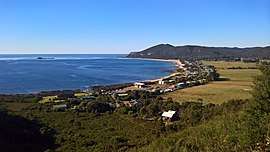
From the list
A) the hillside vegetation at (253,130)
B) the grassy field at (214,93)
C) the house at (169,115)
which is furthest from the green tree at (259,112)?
the grassy field at (214,93)

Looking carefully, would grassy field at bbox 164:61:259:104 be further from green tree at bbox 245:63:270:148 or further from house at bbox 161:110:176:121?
green tree at bbox 245:63:270:148

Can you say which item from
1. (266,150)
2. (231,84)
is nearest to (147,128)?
(266,150)

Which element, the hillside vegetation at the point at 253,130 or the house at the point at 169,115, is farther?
the house at the point at 169,115

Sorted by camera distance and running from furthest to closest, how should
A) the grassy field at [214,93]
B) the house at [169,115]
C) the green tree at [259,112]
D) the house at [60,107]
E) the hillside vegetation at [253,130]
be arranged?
the grassy field at [214,93] → the house at [60,107] → the house at [169,115] → the green tree at [259,112] → the hillside vegetation at [253,130]

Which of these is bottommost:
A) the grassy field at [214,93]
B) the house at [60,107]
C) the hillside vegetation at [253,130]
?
the house at [60,107]

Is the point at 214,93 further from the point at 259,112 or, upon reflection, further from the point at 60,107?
the point at 259,112

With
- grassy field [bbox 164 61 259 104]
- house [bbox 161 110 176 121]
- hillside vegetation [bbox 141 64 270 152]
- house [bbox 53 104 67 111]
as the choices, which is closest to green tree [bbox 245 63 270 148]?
hillside vegetation [bbox 141 64 270 152]

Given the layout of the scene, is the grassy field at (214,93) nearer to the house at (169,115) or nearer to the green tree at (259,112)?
the house at (169,115)

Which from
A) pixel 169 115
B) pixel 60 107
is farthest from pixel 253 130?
pixel 60 107

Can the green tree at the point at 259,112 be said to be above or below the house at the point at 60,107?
above

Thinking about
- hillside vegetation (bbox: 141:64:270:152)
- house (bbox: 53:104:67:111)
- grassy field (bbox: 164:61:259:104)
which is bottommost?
house (bbox: 53:104:67:111)

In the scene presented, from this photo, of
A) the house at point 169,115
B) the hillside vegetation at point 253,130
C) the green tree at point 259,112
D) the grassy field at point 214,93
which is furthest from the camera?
the grassy field at point 214,93

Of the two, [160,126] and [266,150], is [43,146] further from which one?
[266,150]
